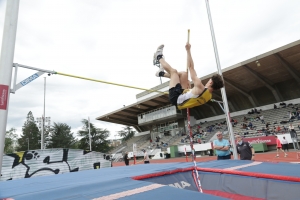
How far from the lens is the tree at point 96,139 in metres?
40.1

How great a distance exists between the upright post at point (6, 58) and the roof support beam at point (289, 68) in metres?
16.2

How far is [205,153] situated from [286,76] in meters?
9.77

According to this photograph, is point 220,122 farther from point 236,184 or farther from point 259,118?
point 236,184

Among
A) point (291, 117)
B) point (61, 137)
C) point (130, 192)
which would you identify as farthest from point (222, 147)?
point (61, 137)

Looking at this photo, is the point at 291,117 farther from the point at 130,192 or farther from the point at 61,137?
the point at 61,137

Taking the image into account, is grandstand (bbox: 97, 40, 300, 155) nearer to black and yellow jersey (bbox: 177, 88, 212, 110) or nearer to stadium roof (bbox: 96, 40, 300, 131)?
stadium roof (bbox: 96, 40, 300, 131)

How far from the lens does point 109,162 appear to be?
10.5m

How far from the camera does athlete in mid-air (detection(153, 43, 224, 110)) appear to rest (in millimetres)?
3186

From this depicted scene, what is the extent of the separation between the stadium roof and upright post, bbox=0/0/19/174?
51.0ft

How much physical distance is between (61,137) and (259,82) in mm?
40169

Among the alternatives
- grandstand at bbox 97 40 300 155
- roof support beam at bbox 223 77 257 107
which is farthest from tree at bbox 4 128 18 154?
roof support beam at bbox 223 77 257 107

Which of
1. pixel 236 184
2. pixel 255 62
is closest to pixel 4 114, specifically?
pixel 236 184

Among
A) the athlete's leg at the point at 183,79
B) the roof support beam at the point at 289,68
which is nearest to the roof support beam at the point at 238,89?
the roof support beam at the point at 289,68

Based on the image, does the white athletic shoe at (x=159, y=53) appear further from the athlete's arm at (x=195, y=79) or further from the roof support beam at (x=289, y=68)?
the roof support beam at (x=289, y=68)
